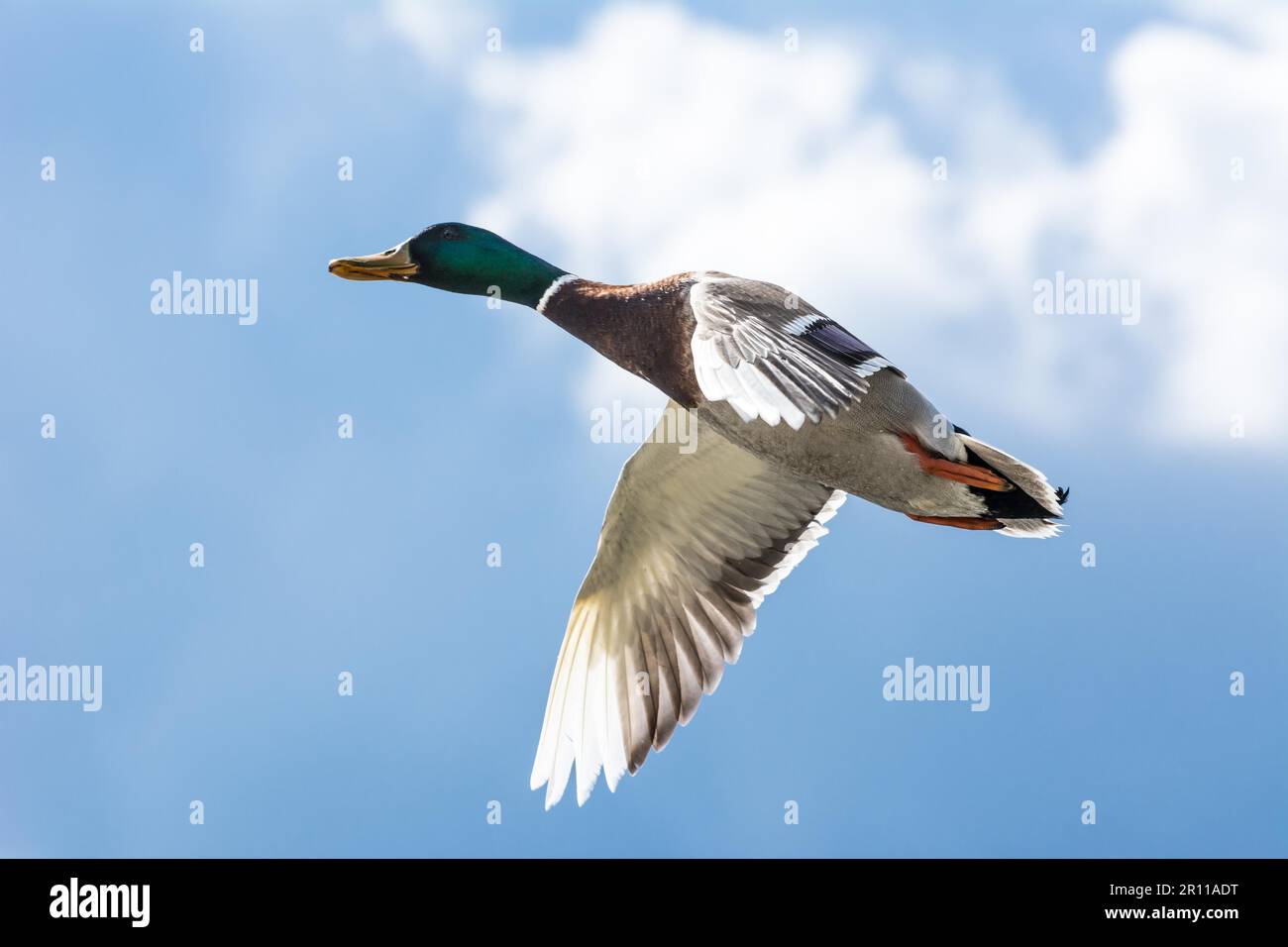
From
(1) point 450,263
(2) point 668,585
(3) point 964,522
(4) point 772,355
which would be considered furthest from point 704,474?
(4) point 772,355

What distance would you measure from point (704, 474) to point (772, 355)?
9.43 ft

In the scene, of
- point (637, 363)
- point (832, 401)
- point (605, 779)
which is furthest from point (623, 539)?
point (832, 401)

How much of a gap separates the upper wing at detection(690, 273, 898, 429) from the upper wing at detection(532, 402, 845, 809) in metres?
1.77

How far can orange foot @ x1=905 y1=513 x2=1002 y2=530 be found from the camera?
793 cm

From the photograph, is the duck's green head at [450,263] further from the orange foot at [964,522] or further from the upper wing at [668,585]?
the orange foot at [964,522]

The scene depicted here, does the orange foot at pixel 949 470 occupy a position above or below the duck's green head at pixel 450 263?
below

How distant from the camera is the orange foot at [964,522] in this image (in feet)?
26.0

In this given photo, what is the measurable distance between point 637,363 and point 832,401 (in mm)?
1647

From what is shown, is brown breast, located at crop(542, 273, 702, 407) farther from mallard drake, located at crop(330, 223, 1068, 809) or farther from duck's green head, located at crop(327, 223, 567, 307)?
duck's green head, located at crop(327, 223, 567, 307)

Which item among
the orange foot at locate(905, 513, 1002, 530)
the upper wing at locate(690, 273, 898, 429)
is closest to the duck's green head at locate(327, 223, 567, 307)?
the upper wing at locate(690, 273, 898, 429)

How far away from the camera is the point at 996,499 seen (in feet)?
25.4

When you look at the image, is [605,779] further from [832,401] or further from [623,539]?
[832,401]

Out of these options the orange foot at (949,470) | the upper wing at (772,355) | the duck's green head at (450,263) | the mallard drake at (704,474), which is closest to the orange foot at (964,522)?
the mallard drake at (704,474)

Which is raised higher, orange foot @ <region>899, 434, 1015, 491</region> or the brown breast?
the brown breast
